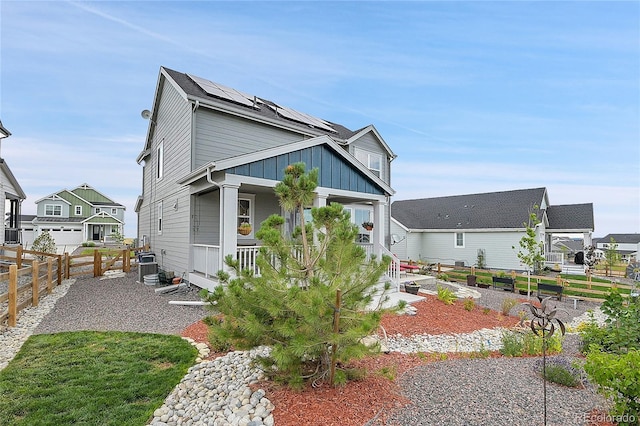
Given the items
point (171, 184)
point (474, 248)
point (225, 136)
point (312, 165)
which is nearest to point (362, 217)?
point (312, 165)

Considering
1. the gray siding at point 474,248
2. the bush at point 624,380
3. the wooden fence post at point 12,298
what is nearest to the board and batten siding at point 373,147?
the gray siding at point 474,248

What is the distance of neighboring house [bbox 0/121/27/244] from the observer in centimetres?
1644

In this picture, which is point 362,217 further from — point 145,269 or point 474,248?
point 474,248

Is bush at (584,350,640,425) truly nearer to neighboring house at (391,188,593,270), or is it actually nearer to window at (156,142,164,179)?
window at (156,142,164,179)

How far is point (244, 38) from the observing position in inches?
481

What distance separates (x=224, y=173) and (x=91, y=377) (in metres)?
4.90

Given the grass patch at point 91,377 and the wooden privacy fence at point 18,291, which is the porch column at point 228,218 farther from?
the wooden privacy fence at point 18,291

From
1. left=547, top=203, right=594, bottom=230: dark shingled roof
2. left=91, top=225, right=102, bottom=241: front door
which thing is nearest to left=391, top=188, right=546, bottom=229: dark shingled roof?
left=547, top=203, right=594, bottom=230: dark shingled roof

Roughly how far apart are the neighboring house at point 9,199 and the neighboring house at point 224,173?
8.27 metres

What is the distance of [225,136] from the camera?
36.0 feet

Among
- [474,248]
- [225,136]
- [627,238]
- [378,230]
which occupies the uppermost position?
[225,136]

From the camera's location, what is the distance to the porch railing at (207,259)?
8727 millimetres

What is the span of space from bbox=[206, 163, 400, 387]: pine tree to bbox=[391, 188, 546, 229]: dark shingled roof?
72.6ft

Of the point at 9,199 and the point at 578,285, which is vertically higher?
the point at 9,199
